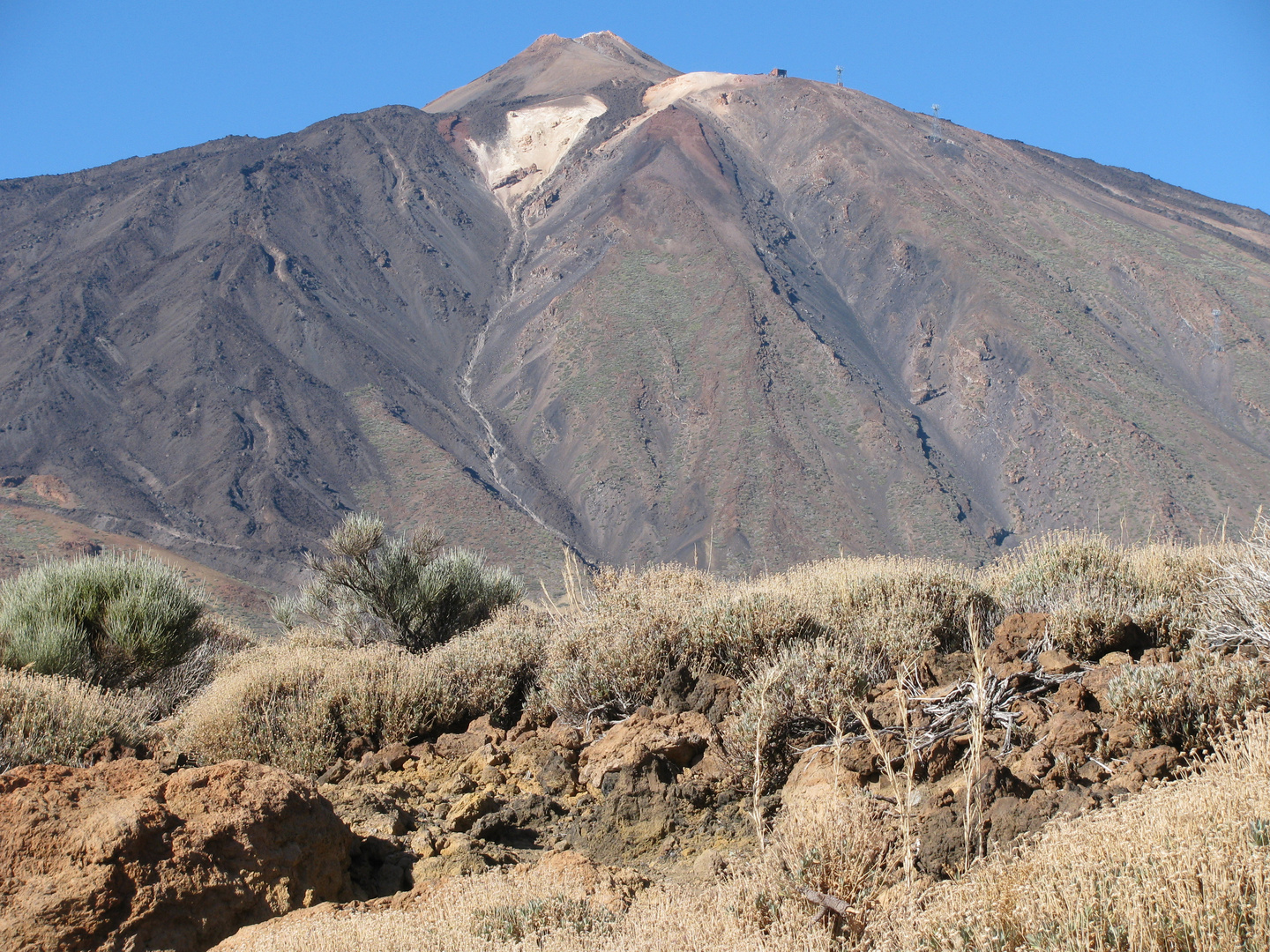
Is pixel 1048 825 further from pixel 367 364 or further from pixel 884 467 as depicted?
pixel 367 364

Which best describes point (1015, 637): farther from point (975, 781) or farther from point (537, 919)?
point (537, 919)

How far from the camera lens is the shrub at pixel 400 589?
34.3 ft

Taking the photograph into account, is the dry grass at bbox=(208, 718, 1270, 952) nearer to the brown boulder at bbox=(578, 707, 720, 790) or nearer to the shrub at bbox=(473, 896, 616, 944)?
the shrub at bbox=(473, 896, 616, 944)

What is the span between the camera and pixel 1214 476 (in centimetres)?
4497

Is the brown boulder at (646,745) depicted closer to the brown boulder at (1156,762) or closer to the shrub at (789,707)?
the shrub at (789,707)

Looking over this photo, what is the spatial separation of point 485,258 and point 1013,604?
233 feet

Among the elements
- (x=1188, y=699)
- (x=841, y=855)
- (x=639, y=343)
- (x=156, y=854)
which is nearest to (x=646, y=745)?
(x=841, y=855)

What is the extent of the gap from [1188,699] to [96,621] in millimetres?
8433

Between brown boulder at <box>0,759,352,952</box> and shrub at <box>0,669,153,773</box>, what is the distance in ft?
4.23

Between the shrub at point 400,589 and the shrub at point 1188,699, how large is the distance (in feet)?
24.1

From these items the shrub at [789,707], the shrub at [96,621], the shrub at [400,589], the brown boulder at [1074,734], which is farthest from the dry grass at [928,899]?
the shrub at [400,589]

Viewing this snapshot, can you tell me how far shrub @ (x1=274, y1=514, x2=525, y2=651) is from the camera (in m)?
10.5

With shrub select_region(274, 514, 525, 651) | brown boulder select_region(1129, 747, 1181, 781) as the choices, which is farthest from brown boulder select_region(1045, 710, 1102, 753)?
shrub select_region(274, 514, 525, 651)

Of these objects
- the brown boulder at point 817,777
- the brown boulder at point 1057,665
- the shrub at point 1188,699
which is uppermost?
the brown boulder at point 1057,665
